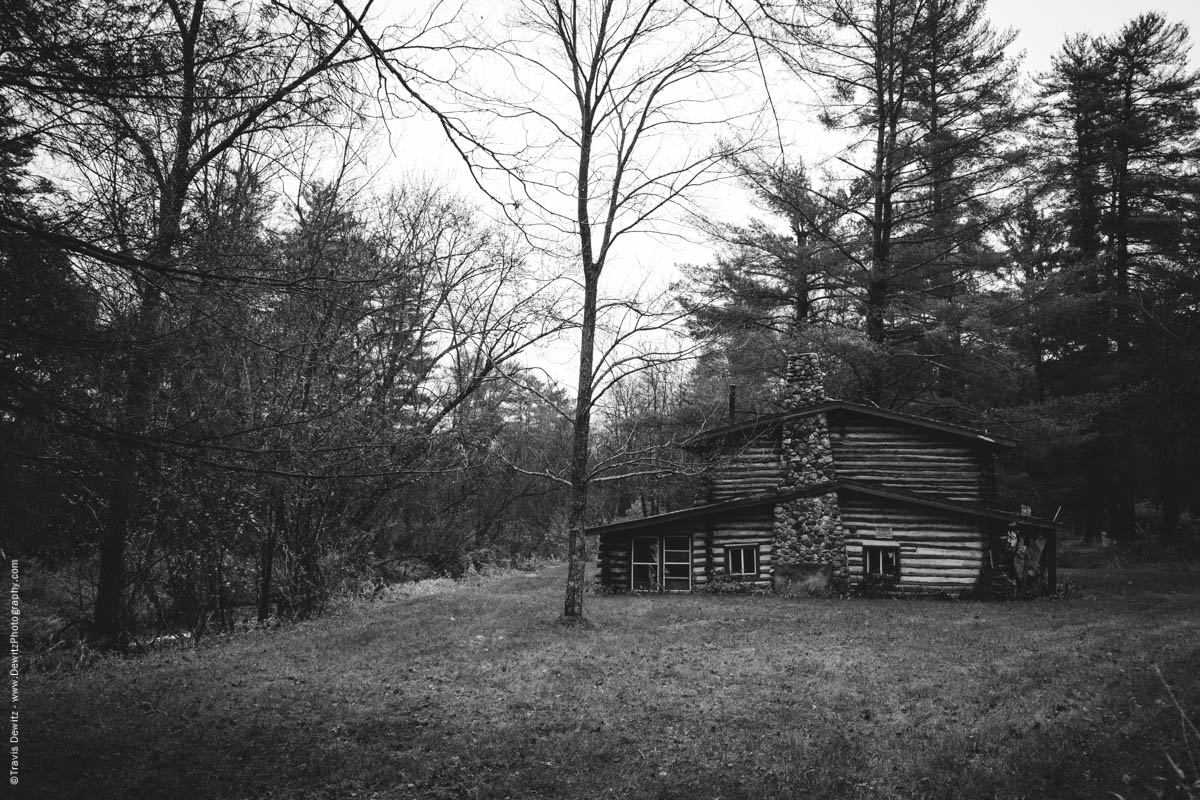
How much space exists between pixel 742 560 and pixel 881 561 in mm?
4024

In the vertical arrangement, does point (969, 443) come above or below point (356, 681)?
above

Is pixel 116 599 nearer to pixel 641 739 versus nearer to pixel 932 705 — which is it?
pixel 641 739

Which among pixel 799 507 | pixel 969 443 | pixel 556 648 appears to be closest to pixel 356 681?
pixel 556 648

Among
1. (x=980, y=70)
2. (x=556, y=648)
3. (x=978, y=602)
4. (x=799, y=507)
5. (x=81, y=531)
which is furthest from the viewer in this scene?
(x=980, y=70)

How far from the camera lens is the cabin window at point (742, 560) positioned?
20484 mm

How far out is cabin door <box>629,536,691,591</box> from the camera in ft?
68.8

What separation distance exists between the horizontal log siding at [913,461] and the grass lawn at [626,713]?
771cm

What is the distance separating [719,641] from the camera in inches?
497

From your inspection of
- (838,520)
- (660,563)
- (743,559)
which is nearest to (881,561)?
(838,520)

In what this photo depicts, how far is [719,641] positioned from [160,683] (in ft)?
29.5

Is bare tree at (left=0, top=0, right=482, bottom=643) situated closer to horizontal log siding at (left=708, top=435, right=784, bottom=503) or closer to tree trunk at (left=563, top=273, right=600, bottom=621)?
tree trunk at (left=563, top=273, right=600, bottom=621)

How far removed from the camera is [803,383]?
21.1 meters

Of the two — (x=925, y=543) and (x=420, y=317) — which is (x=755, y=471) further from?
(x=420, y=317)

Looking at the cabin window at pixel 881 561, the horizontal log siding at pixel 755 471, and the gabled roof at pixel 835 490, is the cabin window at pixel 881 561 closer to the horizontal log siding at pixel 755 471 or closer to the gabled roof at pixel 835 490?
the gabled roof at pixel 835 490
